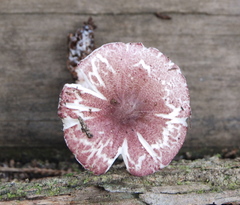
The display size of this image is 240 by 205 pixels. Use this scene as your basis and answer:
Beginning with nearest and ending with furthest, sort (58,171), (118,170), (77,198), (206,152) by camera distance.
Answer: (77,198)
(118,170)
(58,171)
(206,152)

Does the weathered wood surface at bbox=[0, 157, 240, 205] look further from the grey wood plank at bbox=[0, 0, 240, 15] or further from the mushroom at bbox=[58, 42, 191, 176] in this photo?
the grey wood plank at bbox=[0, 0, 240, 15]

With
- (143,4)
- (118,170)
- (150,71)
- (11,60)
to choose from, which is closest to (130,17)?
(143,4)

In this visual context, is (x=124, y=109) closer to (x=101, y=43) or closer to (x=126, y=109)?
(x=126, y=109)

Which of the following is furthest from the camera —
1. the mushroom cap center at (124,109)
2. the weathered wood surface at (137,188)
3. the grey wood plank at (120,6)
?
the grey wood plank at (120,6)

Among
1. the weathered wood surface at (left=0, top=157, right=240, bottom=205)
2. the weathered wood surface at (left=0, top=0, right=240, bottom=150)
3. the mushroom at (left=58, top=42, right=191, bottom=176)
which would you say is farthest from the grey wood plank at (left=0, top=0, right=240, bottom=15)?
the weathered wood surface at (left=0, top=157, right=240, bottom=205)

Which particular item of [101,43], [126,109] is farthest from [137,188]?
[101,43]

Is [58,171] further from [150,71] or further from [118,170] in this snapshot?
[150,71]

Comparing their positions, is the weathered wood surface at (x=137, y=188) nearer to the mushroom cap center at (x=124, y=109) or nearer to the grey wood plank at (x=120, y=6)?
the mushroom cap center at (x=124, y=109)

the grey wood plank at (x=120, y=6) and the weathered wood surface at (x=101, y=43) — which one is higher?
the grey wood plank at (x=120, y=6)

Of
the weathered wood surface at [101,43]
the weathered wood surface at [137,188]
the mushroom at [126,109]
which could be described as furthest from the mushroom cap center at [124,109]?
the weathered wood surface at [101,43]
